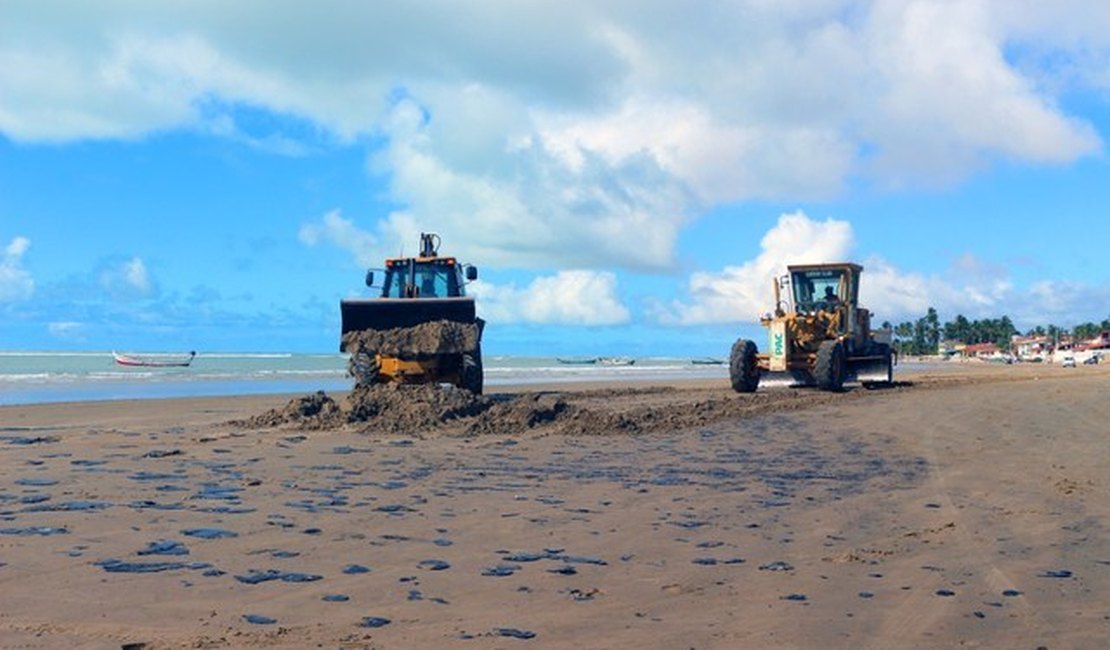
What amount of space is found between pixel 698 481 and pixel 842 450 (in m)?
3.49

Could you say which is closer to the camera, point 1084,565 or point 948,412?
point 1084,565

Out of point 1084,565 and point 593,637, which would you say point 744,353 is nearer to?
point 1084,565

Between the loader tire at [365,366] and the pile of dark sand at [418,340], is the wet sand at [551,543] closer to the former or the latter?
the loader tire at [365,366]

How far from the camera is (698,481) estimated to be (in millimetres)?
9578

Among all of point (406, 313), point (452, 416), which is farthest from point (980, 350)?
point (452, 416)

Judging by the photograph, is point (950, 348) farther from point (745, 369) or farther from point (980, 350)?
point (745, 369)

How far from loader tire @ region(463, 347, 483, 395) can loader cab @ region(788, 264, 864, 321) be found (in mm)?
9537

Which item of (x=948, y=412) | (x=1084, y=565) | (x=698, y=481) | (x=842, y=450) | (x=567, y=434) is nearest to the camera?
(x=1084, y=565)

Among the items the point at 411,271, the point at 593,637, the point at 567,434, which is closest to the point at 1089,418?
the point at 567,434

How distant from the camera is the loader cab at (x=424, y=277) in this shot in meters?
21.0

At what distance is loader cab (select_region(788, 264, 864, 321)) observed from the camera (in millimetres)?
25266

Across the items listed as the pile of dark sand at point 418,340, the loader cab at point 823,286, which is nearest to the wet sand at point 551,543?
the pile of dark sand at point 418,340

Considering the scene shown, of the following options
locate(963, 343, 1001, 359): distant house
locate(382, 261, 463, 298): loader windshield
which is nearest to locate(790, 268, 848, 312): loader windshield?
locate(382, 261, 463, 298): loader windshield

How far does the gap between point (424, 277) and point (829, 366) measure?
922cm
